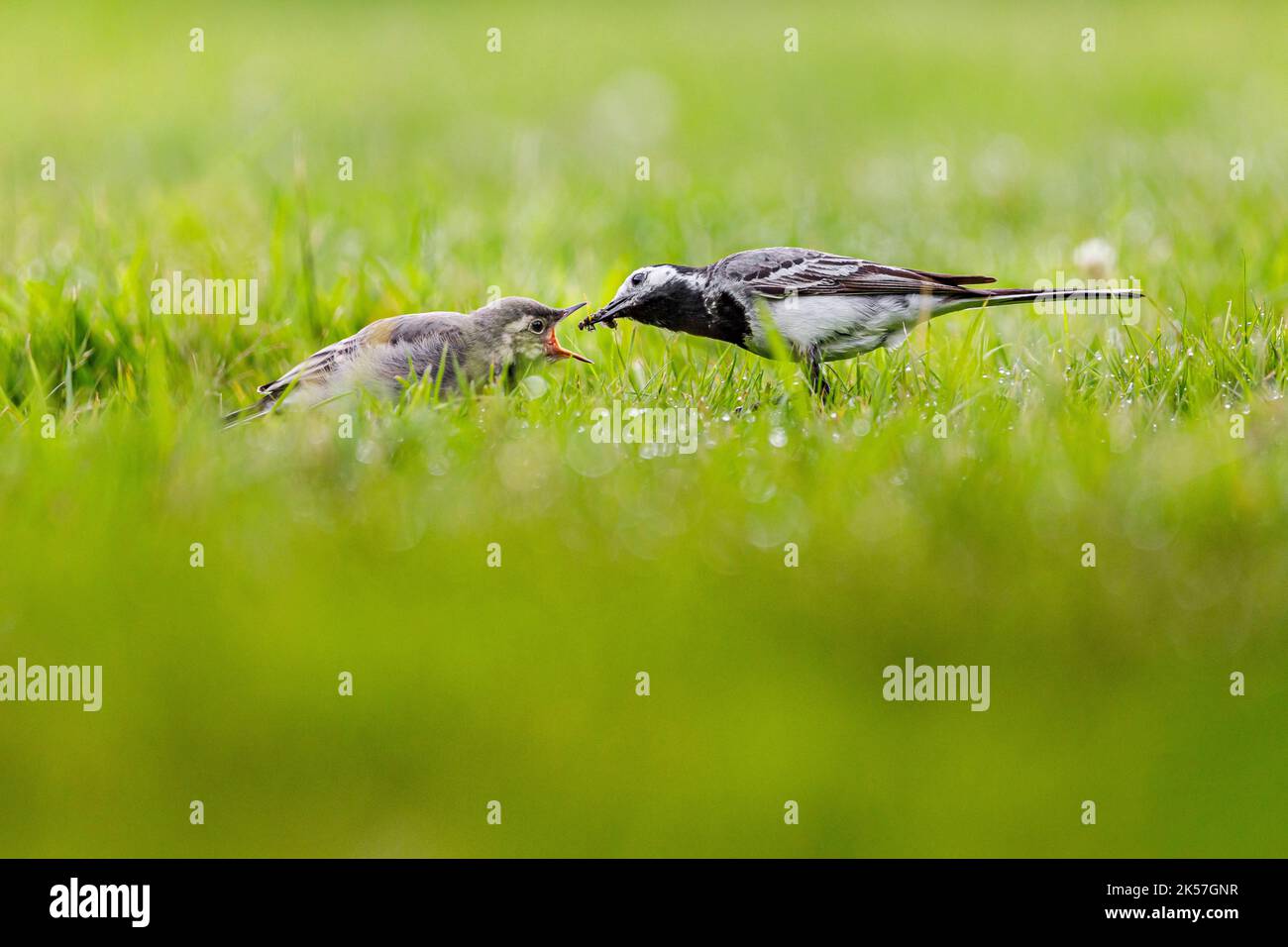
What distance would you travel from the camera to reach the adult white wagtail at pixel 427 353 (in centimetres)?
545

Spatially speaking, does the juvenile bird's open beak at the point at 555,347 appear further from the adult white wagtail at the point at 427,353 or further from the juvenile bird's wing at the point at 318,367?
the juvenile bird's wing at the point at 318,367

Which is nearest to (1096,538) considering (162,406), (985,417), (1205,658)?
(1205,658)

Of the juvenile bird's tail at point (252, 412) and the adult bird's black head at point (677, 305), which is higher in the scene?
the adult bird's black head at point (677, 305)

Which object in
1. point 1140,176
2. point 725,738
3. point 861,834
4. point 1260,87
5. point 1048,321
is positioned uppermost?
point 1260,87

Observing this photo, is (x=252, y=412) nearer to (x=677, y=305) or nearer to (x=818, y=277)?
(x=677, y=305)

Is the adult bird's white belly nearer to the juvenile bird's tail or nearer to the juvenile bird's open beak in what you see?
the juvenile bird's open beak

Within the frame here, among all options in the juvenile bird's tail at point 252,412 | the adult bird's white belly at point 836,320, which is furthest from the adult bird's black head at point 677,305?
the juvenile bird's tail at point 252,412

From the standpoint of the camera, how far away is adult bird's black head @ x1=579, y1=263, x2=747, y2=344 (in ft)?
19.0

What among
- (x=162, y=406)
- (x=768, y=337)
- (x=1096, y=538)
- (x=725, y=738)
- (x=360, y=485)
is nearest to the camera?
(x=725, y=738)

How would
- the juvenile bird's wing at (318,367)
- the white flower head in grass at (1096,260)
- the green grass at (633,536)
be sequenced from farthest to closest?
the white flower head in grass at (1096,260), the juvenile bird's wing at (318,367), the green grass at (633,536)

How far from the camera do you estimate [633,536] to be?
4.00m

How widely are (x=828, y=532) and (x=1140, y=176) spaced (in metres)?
6.42

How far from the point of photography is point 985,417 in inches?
196

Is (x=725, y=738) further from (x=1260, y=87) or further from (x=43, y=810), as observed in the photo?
(x=1260, y=87)
